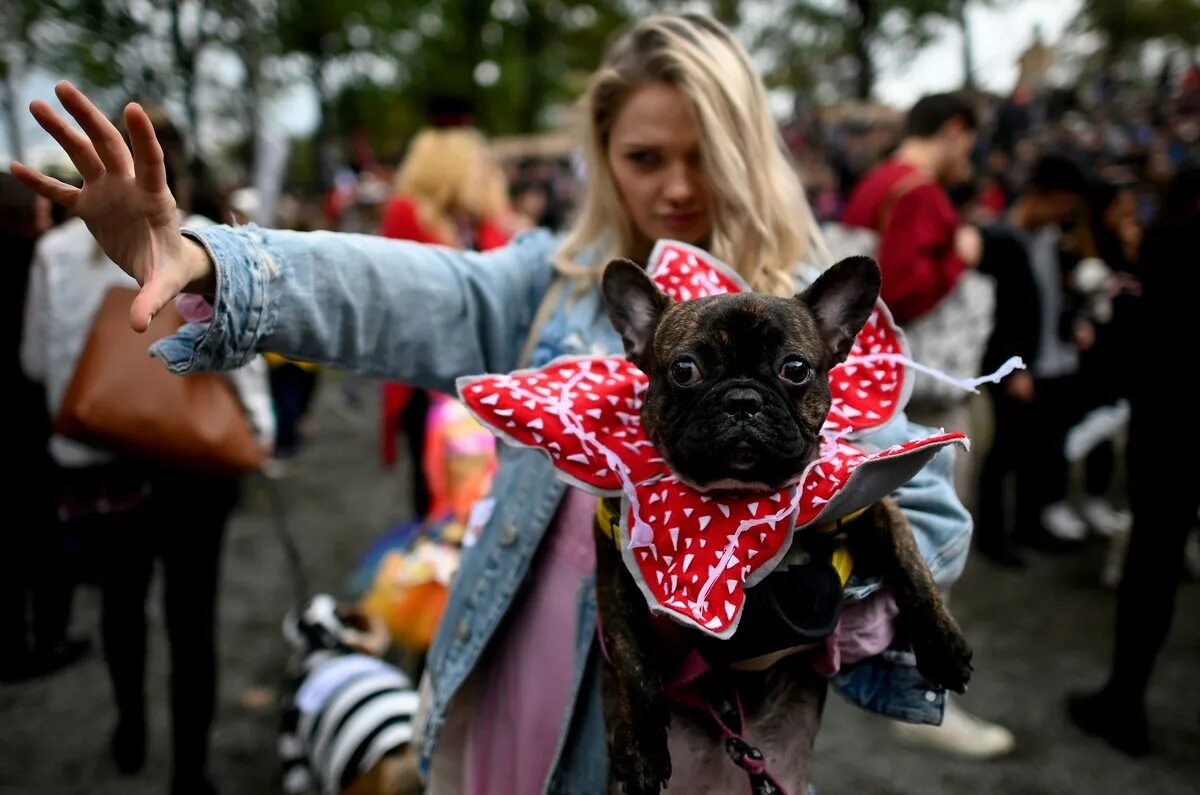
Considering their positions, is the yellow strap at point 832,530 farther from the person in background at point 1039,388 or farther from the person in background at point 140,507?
the person in background at point 1039,388

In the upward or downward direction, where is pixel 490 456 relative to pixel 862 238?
downward

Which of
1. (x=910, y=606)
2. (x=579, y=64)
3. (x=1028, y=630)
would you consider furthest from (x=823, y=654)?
(x=579, y=64)

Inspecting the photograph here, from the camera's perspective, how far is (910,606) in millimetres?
1251

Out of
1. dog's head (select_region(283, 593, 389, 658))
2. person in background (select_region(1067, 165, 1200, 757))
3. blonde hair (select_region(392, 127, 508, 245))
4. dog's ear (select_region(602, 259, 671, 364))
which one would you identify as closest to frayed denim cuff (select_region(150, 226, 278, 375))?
dog's ear (select_region(602, 259, 671, 364))

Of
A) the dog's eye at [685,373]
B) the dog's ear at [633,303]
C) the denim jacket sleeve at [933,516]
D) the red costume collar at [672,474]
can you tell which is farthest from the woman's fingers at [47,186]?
the denim jacket sleeve at [933,516]

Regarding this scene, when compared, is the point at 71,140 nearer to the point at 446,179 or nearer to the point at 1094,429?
the point at 446,179

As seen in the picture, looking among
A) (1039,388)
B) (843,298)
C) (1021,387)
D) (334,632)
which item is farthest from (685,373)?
(1039,388)

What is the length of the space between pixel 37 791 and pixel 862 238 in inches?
163

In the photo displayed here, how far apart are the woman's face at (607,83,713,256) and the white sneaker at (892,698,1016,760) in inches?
103

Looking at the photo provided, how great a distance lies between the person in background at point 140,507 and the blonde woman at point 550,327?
1386 mm

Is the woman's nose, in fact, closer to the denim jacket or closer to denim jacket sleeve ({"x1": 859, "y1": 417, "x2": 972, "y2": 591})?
the denim jacket

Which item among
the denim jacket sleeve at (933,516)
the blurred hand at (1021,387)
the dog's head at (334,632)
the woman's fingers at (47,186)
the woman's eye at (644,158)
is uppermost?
the woman's fingers at (47,186)

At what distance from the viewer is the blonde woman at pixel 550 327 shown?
4.62 ft

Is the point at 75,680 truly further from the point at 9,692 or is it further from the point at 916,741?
the point at 916,741
